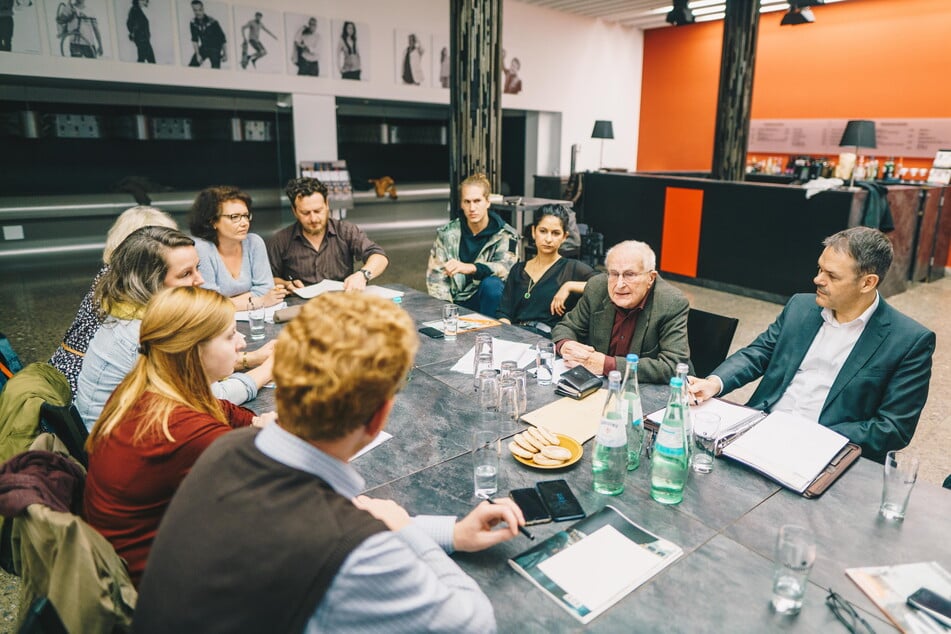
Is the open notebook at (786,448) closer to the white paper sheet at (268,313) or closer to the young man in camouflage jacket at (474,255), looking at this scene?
the white paper sheet at (268,313)

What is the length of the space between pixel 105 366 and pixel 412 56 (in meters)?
8.18

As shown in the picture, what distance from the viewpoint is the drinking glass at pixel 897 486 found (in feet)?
4.71

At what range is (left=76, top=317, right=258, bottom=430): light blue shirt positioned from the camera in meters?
1.97

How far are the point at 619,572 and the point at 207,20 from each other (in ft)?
26.5

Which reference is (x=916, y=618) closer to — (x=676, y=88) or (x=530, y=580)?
(x=530, y=580)

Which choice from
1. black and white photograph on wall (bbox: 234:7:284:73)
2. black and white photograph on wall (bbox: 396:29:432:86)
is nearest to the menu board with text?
black and white photograph on wall (bbox: 396:29:432:86)

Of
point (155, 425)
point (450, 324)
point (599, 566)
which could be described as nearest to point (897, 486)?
point (599, 566)

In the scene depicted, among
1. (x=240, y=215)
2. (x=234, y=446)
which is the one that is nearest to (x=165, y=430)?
(x=234, y=446)

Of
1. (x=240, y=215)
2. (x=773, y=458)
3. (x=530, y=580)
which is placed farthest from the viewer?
(x=240, y=215)

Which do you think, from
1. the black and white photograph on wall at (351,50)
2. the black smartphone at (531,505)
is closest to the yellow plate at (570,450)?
the black smartphone at (531,505)

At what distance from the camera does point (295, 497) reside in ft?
2.92

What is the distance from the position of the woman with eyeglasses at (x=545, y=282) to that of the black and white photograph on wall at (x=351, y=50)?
6.08m

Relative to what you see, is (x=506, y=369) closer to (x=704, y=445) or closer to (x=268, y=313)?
(x=704, y=445)

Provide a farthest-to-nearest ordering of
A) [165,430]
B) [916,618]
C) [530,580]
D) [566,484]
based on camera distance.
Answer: [566,484]
[165,430]
[530,580]
[916,618]
